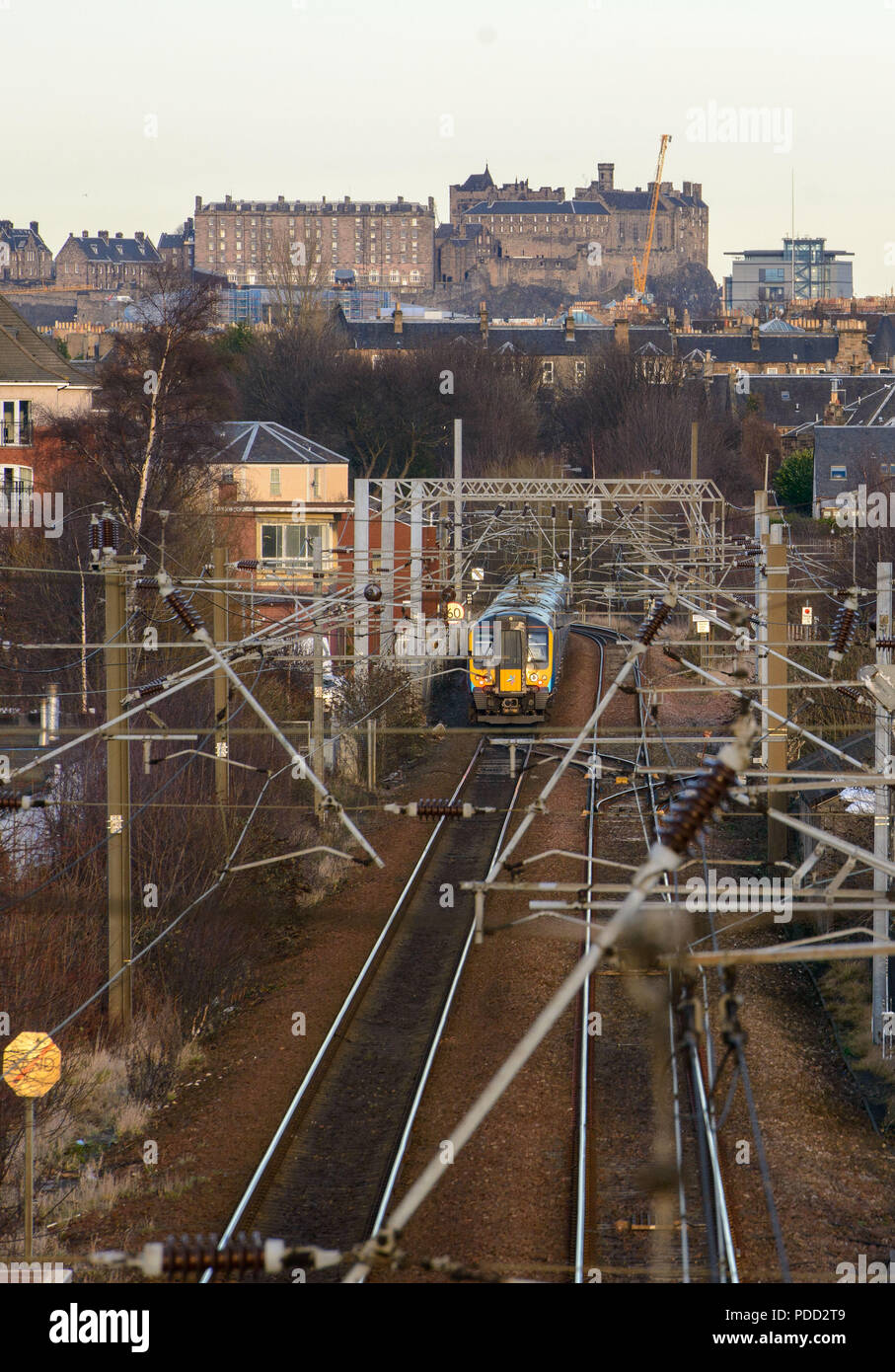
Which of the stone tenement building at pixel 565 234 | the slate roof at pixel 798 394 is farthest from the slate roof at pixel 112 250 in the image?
the slate roof at pixel 798 394

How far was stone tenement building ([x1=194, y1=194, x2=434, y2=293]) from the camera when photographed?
518ft

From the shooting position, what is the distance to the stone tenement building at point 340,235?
158 m

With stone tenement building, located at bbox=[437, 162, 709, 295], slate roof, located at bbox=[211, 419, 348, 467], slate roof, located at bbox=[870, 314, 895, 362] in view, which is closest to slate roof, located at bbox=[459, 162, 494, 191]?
stone tenement building, located at bbox=[437, 162, 709, 295]

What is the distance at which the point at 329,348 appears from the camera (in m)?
63.6

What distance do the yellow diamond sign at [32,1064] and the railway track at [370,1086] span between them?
139cm

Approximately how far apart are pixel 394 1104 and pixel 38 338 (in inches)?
1173

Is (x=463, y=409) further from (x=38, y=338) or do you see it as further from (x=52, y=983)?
(x=52, y=983)

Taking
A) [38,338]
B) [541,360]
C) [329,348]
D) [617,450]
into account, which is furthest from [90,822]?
[541,360]

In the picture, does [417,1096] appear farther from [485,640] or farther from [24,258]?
[24,258]

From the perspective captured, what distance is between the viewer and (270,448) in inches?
1462

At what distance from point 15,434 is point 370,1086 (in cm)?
2453

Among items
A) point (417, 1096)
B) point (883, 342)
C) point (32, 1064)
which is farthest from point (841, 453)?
point (883, 342)

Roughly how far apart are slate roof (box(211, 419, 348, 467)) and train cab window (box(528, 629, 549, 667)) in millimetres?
12438

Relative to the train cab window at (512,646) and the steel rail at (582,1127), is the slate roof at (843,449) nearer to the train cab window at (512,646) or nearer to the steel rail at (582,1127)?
the train cab window at (512,646)
